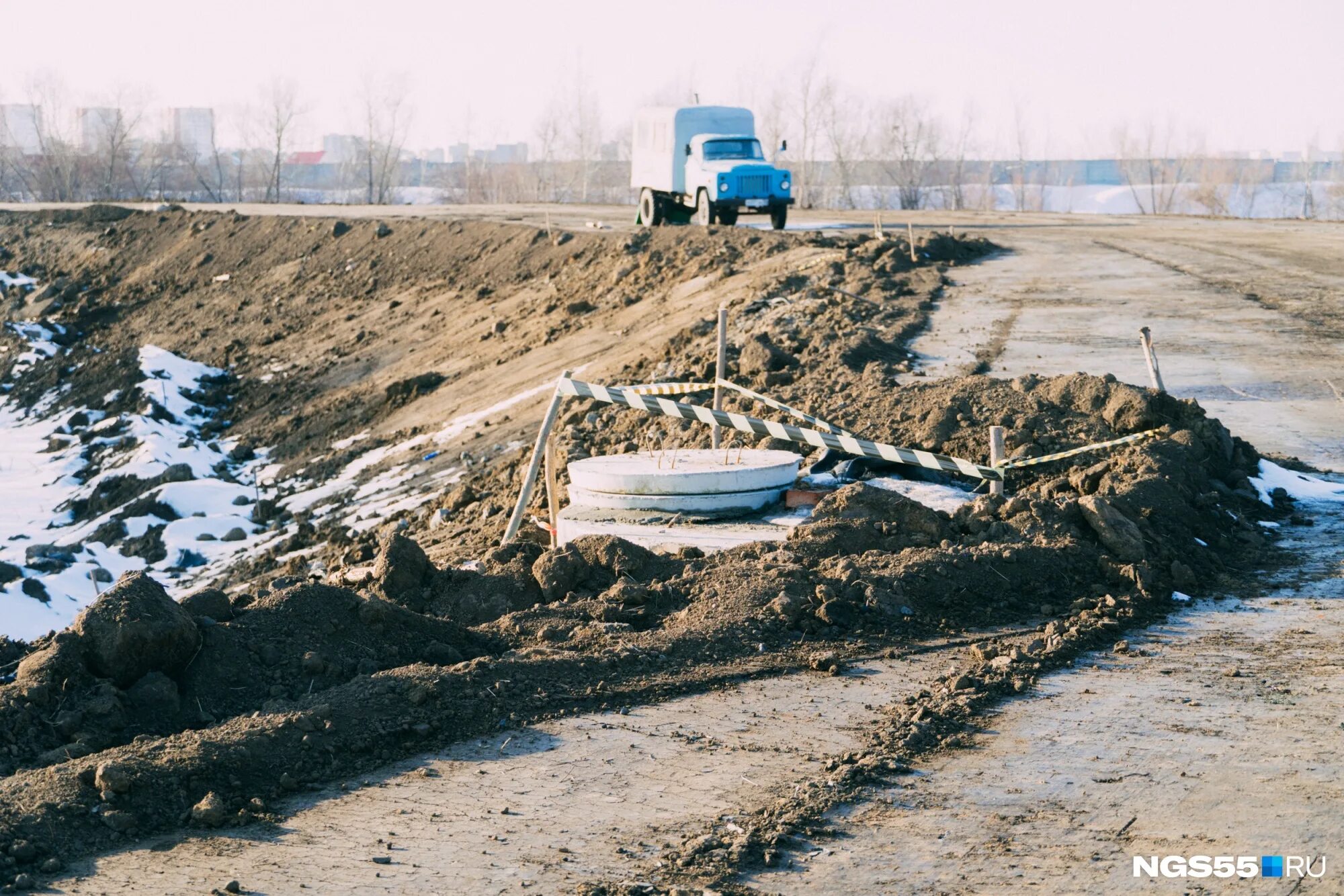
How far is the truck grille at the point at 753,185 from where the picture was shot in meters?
26.6

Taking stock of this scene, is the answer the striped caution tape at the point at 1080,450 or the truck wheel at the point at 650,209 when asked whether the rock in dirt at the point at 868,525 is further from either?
the truck wheel at the point at 650,209

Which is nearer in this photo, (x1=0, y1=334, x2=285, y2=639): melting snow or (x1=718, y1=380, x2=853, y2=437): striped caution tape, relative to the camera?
(x1=718, y1=380, x2=853, y2=437): striped caution tape

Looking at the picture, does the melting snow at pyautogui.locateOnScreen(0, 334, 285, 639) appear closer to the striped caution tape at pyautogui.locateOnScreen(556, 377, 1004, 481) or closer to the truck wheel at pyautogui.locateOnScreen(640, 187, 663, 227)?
the striped caution tape at pyautogui.locateOnScreen(556, 377, 1004, 481)

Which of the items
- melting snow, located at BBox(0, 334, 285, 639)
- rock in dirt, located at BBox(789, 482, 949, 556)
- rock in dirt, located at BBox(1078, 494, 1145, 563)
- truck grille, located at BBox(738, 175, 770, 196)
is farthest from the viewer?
truck grille, located at BBox(738, 175, 770, 196)

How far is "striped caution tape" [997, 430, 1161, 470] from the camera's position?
33.5ft

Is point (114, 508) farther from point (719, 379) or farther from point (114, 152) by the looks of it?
point (114, 152)

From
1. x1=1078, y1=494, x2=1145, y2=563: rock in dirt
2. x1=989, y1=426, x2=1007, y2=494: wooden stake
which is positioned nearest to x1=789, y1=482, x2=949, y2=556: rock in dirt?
x1=989, y1=426, x2=1007, y2=494: wooden stake

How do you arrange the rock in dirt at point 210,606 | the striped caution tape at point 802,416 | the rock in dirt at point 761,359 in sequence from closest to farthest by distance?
the rock in dirt at point 210,606 < the striped caution tape at point 802,416 < the rock in dirt at point 761,359

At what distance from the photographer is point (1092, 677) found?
6.95m

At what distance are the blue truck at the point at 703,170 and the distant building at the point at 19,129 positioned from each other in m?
64.0

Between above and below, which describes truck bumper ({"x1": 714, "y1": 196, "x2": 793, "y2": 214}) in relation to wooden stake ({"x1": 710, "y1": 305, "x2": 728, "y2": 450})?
above

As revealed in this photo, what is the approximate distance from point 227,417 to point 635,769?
2129 cm

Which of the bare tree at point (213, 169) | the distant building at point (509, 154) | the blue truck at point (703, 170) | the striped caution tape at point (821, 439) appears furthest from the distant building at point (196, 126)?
the striped caution tape at point (821, 439)

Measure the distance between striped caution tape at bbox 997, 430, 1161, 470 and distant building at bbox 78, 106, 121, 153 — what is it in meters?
72.6
